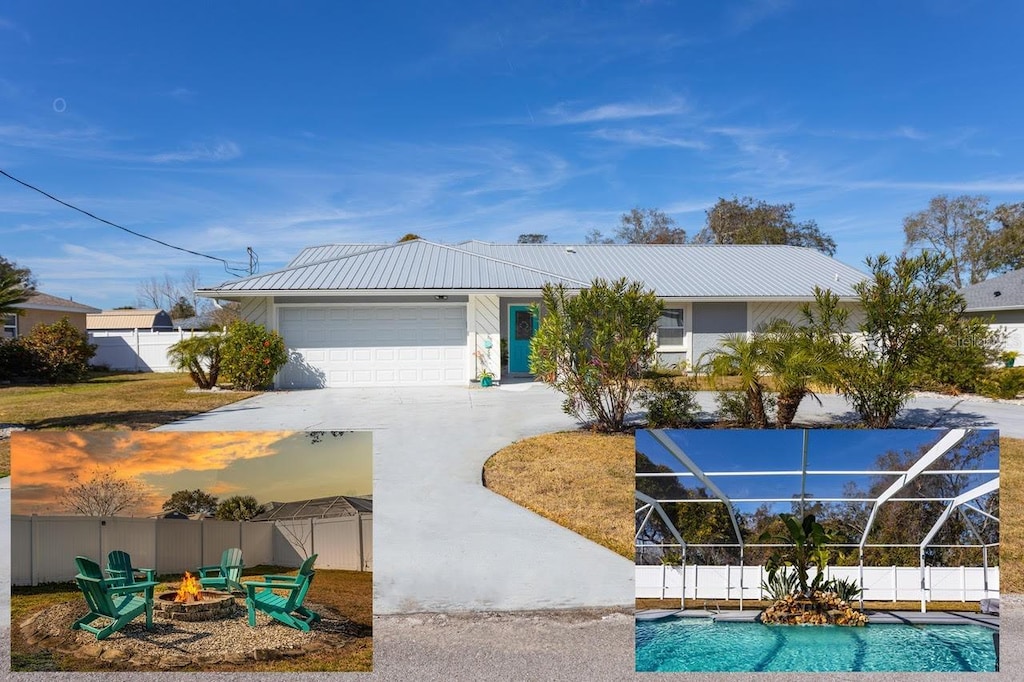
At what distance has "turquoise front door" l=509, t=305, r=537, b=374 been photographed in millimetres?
17891

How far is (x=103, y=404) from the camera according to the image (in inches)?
518

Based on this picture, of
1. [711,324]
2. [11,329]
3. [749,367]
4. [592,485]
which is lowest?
[592,485]

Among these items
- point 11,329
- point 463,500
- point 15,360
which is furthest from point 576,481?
point 11,329

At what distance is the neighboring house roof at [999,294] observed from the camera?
2219cm

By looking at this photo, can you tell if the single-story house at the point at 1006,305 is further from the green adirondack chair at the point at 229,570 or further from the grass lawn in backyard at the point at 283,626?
the green adirondack chair at the point at 229,570

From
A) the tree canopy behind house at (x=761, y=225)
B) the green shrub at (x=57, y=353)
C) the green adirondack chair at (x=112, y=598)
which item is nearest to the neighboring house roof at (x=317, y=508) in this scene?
the green adirondack chair at (x=112, y=598)

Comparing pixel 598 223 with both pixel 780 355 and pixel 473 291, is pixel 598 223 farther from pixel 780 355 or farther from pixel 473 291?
pixel 780 355

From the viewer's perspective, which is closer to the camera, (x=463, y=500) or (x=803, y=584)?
(x=803, y=584)

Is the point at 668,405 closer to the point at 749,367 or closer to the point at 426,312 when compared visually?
the point at 749,367

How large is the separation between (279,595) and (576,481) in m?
4.13

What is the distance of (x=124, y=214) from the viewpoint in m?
24.3

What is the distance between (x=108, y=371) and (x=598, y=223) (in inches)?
1311

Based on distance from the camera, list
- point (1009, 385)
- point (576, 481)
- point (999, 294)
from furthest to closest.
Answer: point (999, 294)
point (1009, 385)
point (576, 481)

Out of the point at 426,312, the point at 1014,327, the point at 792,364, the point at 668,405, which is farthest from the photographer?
the point at 1014,327
